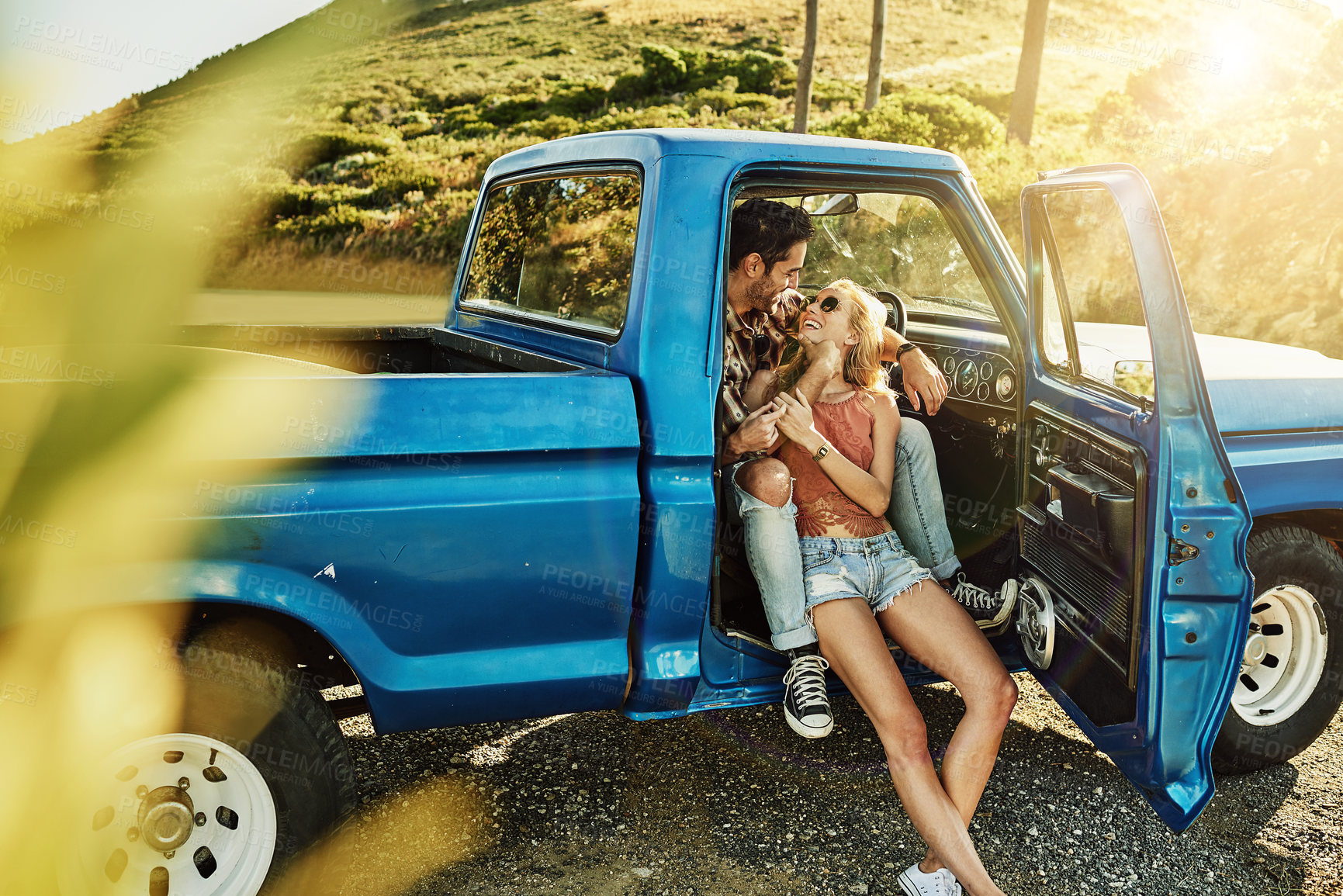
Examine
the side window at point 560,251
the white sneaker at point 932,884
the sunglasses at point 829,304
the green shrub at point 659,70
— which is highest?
the green shrub at point 659,70

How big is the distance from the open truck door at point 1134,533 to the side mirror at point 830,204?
653mm

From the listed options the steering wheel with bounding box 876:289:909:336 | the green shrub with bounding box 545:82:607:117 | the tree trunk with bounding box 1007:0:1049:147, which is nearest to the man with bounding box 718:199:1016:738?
the steering wheel with bounding box 876:289:909:336

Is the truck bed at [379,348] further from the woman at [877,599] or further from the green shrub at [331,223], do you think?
the green shrub at [331,223]

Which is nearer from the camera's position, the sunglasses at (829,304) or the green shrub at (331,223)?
the sunglasses at (829,304)

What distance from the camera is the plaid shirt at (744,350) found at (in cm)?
269

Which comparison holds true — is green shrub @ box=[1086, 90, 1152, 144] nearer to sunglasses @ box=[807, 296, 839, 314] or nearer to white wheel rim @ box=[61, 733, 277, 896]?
sunglasses @ box=[807, 296, 839, 314]

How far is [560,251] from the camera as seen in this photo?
10.2 ft

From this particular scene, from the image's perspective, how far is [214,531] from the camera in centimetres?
196

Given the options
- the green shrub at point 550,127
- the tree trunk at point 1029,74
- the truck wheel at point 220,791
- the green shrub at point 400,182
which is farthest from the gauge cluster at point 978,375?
the green shrub at point 550,127

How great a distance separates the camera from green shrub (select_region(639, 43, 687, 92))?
37344 millimetres

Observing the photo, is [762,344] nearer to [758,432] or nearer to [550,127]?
[758,432]

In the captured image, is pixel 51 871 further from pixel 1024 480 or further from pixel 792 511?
pixel 1024 480

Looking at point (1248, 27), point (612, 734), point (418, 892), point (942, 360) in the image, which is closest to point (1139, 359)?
point (942, 360)

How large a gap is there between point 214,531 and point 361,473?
31cm
